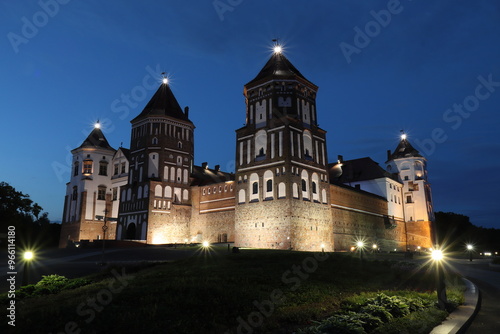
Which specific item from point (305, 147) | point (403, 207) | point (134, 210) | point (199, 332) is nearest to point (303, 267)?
point (199, 332)

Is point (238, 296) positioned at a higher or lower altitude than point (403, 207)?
lower

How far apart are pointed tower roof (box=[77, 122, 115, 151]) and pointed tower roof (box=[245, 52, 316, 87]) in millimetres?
28755

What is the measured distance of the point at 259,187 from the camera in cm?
4216

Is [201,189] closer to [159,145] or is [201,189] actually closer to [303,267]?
[159,145]

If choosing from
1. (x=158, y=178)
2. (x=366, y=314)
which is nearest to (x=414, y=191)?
(x=158, y=178)

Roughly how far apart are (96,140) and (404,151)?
54.5 meters

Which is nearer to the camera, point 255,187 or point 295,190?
point 295,190

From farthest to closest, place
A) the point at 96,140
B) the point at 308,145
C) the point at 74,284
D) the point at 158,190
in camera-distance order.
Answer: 1. the point at 96,140
2. the point at 158,190
3. the point at 308,145
4. the point at 74,284

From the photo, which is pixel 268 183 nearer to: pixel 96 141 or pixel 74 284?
pixel 74 284

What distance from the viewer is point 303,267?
58.4 ft

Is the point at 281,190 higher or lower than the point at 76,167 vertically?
lower

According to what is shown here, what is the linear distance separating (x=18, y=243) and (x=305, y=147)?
2016 inches

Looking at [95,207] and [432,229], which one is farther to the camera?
[432,229]

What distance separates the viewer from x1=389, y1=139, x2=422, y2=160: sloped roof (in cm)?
6938
